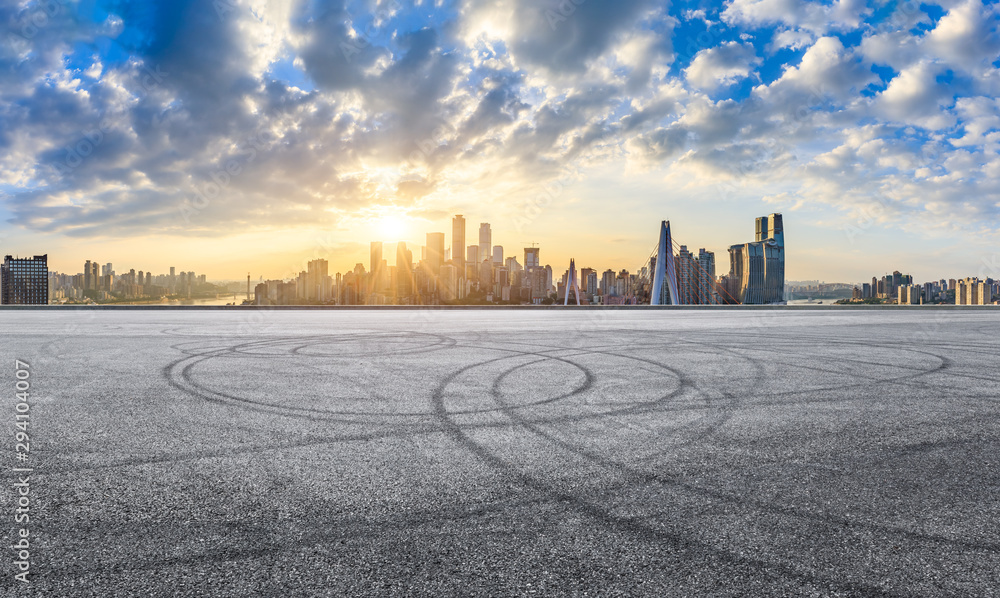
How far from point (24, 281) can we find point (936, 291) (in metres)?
109

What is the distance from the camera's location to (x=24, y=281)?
163ft

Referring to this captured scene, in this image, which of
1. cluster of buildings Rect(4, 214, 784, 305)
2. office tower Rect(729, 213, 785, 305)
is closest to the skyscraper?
cluster of buildings Rect(4, 214, 784, 305)

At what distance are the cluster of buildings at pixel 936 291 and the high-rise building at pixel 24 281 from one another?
85813 millimetres

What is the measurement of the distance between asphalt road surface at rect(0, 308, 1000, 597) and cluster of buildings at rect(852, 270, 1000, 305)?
59.9 meters

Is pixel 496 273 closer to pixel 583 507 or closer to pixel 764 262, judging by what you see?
pixel 764 262

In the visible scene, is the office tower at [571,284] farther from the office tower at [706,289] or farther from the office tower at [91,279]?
the office tower at [91,279]

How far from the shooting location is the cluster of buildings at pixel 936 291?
5862 cm

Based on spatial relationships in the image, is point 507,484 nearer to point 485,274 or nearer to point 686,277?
point 686,277

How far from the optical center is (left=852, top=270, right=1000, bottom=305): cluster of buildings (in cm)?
5862

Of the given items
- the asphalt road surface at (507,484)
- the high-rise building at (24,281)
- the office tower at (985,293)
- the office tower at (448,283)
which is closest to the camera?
the asphalt road surface at (507,484)

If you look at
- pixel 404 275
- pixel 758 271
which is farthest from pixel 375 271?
pixel 758 271

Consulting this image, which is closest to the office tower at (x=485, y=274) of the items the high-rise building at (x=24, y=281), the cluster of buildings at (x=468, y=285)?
the cluster of buildings at (x=468, y=285)

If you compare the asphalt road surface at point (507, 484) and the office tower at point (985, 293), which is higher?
the office tower at point (985, 293)

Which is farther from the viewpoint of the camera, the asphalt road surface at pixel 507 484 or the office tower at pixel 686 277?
the office tower at pixel 686 277
